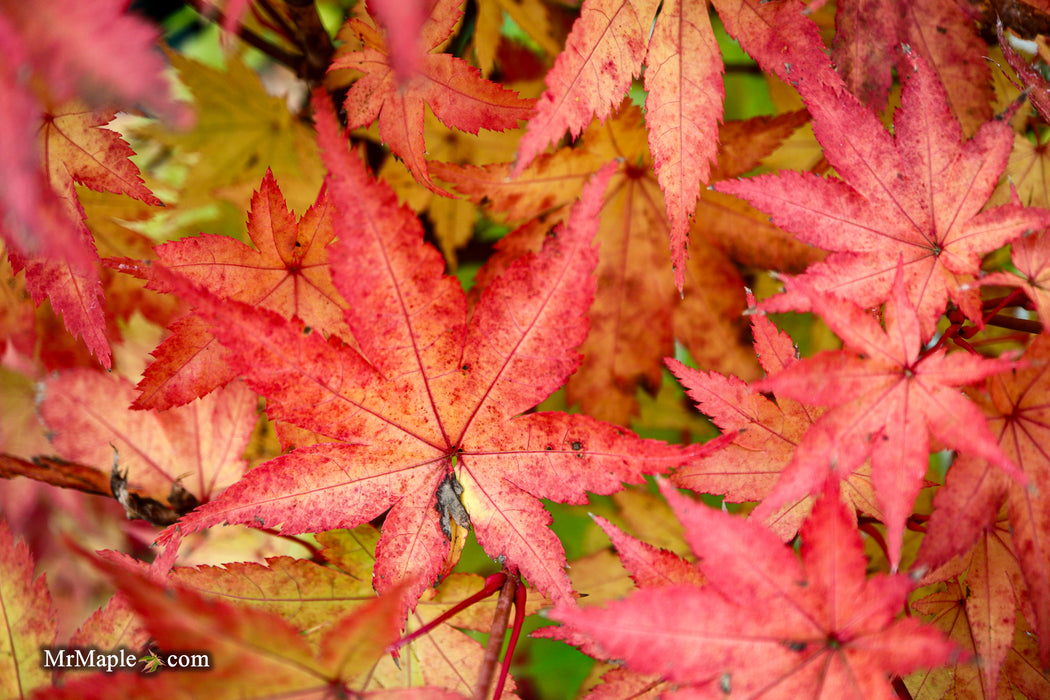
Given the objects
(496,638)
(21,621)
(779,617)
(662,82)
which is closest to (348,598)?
(496,638)

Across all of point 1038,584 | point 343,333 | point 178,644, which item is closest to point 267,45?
point 343,333

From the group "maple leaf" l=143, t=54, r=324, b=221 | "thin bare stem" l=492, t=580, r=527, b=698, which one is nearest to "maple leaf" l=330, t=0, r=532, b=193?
"maple leaf" l=143, t=54, r=324, b=221

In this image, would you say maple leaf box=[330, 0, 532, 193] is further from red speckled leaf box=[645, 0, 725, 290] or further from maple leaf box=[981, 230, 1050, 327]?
maple leaf box=[981, 230, 1050, 327]

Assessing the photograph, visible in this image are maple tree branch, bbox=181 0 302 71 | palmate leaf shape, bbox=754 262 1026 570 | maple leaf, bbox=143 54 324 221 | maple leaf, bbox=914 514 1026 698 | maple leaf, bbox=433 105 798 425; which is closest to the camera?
palmate leaf shape, bbox=754 262 1026 570

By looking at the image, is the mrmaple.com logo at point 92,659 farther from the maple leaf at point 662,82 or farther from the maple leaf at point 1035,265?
the maple leaf at point 1035,265

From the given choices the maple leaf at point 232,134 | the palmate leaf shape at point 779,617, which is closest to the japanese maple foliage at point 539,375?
the palmate leaf shape at point 779,617

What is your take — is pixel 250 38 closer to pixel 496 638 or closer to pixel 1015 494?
pixel 496 638
